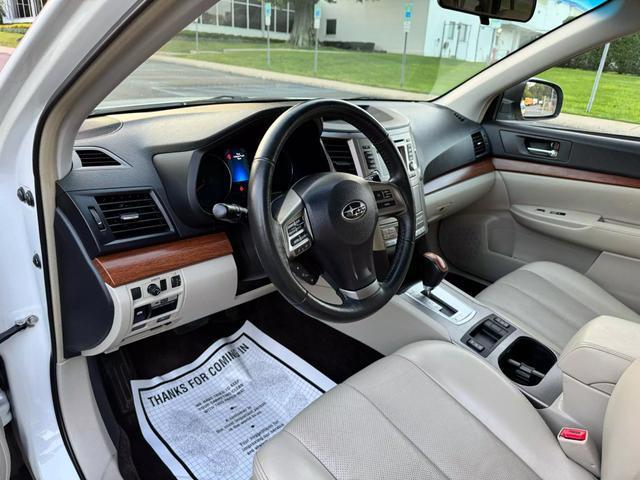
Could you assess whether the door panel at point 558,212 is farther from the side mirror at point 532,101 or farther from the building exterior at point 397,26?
the building exterior at point 397,26

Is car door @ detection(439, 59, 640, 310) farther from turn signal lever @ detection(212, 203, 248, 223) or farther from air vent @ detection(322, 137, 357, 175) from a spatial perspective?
turn signal lever @ detection(212, 203, 248, 223)

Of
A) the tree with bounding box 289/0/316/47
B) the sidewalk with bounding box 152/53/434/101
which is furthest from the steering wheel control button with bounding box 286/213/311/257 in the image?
the tree with bounding box 289/0/316/47

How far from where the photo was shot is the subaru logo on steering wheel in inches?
46.9

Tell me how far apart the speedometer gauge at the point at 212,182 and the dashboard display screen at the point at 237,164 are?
0.01 m

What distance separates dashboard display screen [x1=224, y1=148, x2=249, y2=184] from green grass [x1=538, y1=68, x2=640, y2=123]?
156 centimetres

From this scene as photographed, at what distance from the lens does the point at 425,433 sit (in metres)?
1.15

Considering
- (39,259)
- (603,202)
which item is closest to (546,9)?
(603,202)

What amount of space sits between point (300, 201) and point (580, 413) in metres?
0.84

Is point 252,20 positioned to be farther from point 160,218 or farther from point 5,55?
point 5,55

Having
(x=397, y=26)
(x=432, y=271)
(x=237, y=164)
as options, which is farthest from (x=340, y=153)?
(x=397, y=26)

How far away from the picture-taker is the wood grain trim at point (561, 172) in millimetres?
2133

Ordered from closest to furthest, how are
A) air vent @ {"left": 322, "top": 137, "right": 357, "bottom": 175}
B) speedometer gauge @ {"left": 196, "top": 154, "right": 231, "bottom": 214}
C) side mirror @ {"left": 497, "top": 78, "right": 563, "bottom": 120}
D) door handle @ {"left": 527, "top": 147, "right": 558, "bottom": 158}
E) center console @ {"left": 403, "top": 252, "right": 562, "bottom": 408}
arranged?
speedometer gauge @ {"left": 196, "top": 154, "right": 231, "bottom": 214} < center console @ {"left": 403, "top": 252, "right": 562, "bottom": 408} < air vent @ {"left": 322, "top": 137, "right": 357, "bottom": 175} < door handle @ {"left": 527, "top": 147, "right": 558, "bottom": 158} < side mirror @ {"left": 497, "top": 78, "right": 563, "bottom": 120}

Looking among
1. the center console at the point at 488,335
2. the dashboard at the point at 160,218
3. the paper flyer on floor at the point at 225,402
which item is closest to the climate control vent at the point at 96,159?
the dashboard at the point at 160,218

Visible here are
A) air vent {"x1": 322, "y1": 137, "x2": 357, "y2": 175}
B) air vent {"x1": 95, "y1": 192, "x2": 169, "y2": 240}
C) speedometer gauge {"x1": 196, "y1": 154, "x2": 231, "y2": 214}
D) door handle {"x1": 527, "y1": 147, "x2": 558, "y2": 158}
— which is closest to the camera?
air vent {"x1": 95, "y1": 192, "x2": 169, "y2": 240}
